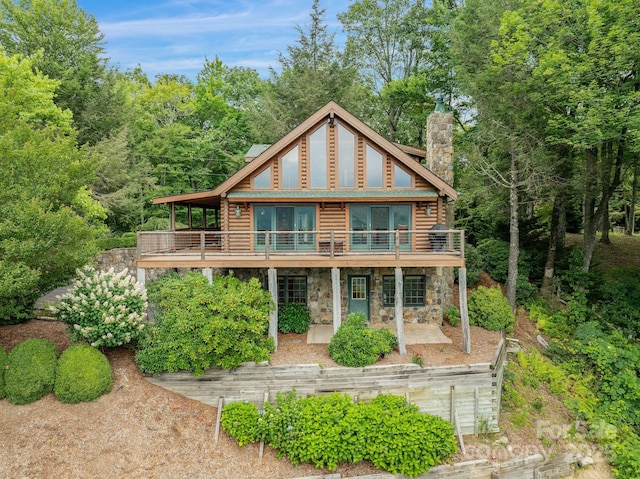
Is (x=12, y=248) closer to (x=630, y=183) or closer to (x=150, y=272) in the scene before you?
(x=150, y=272)

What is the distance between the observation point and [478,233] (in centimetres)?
2161

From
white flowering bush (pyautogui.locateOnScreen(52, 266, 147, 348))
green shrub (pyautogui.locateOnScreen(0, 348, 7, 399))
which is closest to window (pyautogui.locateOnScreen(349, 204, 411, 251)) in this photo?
white flowering bush (pyautogui.locateOnScreen(52, 266, 147, 348))

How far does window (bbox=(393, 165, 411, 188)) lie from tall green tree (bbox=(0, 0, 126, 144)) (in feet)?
55.6

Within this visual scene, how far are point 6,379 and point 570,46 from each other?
21.4 metres

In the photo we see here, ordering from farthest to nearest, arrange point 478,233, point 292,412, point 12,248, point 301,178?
point 478,233 → point 301,178 → point 292,412 → point 12,248

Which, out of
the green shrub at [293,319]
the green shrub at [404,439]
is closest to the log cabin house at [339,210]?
the green shrub at [293,319]

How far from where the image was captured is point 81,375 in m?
8.38

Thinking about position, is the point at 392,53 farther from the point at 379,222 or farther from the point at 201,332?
the point at 201,332

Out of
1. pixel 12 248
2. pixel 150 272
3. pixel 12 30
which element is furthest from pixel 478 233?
pixel 12 30

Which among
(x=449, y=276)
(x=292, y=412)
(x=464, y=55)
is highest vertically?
(x=464, y=55)

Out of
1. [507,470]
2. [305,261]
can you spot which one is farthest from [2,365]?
[507,470]

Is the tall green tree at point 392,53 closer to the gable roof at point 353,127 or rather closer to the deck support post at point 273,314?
the gable roof at point 353,127

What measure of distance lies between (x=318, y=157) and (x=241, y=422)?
910 cm

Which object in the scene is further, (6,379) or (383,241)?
(383,241)
